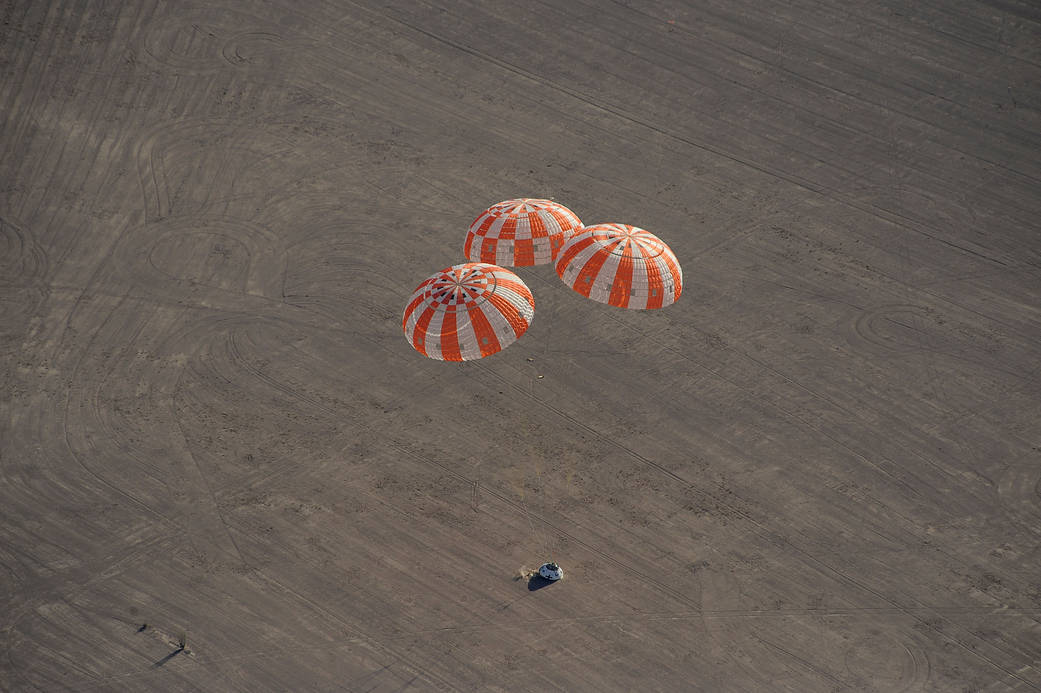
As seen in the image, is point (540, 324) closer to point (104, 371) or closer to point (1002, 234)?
point (104, 371)

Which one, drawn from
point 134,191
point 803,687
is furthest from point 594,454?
point 134,191

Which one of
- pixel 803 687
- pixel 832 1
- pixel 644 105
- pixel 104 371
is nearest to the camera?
pixel 803 687

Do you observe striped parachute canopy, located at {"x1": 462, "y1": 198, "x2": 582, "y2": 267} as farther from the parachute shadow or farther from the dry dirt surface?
the parachute shadow

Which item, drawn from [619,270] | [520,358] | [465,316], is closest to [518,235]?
[619,270]

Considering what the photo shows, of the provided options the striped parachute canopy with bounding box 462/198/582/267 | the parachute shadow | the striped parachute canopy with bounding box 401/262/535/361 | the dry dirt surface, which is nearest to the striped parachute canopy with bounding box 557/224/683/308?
the striped parachute canopy with bounding box 462/198/582/267

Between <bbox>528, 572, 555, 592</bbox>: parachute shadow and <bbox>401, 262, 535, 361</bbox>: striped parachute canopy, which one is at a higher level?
<bbox>401, 262, 535, 361</bbox>: striped parachute canopy

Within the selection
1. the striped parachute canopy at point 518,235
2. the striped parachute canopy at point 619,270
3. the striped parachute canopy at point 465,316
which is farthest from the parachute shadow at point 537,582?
the striped parachute canopy at point 518,235

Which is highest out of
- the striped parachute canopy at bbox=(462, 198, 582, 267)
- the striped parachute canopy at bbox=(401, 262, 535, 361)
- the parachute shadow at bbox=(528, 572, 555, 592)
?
the striped parachute canopy at bbox=(462, 198, 582, 267)
